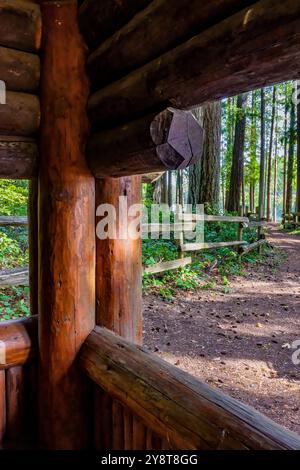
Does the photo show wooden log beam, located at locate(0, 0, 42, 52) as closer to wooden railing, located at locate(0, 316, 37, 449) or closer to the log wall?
the log wall

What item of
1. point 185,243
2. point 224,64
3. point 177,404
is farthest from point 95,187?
point 185,243

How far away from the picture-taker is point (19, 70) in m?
2.20

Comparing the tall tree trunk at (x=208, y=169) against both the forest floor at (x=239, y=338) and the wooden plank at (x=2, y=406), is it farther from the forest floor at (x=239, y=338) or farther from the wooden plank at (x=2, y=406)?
the wooden plank at (x=2, y=406)

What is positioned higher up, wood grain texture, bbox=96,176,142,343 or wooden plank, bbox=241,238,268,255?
wood grain texture, bbox=96,176,142,343

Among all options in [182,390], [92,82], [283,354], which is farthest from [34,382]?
[283,354]

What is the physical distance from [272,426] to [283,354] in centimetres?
313

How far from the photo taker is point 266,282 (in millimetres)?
7547

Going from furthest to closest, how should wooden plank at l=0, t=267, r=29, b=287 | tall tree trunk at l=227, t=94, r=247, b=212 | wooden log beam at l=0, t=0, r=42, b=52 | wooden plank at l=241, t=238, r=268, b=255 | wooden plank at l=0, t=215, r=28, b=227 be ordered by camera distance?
tall tree trunk at l=227, t=94, r=247, b=212 < wooden plank at l=241, t=238, r=268, b=255 < wooden plank at l=0, t=215, r=28, b=227 < wooden plank at l=0, t=267, r=29, b=287 < wooden log beam at l=0, t=0, r=42, b=52

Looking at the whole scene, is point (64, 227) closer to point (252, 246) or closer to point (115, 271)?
point (115, 271)

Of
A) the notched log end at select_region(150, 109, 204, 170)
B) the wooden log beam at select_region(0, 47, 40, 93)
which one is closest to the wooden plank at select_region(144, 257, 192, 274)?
the wooden log beam at select_region(0, 47, 40, 93)

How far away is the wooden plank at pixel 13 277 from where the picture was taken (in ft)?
16.1

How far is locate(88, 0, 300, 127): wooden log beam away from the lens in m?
1.12

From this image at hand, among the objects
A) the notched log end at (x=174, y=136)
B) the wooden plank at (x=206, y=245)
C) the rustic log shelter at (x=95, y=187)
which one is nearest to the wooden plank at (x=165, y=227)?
the wooden plank at (x=206, y=245)

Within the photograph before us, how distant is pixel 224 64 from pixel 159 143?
1.42 feet
